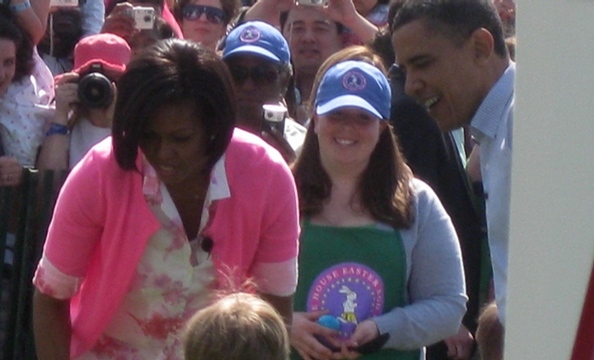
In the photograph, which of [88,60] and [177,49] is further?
[88,60]

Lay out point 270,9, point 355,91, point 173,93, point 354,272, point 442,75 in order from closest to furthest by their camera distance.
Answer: point 173,93 → point 442,75 → point 354,272 → point 355,91 → point 270,9

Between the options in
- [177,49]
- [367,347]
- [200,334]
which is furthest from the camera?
[367,347]

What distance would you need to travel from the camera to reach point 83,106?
423cm

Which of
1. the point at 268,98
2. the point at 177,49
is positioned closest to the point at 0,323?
the point at 268,98

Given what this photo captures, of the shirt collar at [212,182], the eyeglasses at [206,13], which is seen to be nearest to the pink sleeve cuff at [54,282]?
the shirt collar at [212,182]

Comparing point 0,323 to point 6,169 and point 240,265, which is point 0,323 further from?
point 240,265

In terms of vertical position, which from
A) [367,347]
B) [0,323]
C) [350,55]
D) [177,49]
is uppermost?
[177,49]

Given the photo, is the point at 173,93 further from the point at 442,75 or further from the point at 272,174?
the point at 442,75

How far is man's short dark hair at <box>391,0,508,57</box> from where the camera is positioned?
303cm

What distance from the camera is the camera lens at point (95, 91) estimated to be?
4.19 meters

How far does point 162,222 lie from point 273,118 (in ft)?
4.01

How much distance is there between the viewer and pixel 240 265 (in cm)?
272

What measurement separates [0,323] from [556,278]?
338cm

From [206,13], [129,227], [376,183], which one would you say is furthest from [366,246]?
[206,13]
